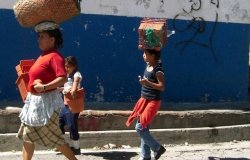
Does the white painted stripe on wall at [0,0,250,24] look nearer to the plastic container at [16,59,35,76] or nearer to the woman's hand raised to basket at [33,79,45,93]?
the plastic container at [16,59,35,76]

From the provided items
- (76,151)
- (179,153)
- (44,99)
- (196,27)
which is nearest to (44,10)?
(44,99)

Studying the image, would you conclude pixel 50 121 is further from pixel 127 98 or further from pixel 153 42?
pixel 127 98

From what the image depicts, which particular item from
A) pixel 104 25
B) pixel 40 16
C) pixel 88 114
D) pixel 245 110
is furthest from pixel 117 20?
pixel 40 16

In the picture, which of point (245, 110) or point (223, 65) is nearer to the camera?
point (245, 110)

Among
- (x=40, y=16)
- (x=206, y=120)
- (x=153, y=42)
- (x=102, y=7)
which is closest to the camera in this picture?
(x=40, y=16)

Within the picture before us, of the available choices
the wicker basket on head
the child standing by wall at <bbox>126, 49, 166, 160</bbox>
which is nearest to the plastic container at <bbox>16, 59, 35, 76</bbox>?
the wicker basket on head

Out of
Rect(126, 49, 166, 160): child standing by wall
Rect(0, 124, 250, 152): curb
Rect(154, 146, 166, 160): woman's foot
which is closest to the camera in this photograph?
Rect(126, 49, 166, 160): child standing by wall

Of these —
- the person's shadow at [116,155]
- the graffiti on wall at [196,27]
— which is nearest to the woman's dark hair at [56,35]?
the person's shadow at [116,155]

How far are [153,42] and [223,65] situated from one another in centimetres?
273

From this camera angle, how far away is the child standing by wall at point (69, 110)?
21.2 ft

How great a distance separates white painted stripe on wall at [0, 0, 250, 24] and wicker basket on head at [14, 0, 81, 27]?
9.03 feet

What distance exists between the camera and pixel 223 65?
905 centimetres

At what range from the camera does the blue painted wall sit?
8.18 m

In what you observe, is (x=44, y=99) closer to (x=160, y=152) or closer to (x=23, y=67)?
(x=23, y=67)
